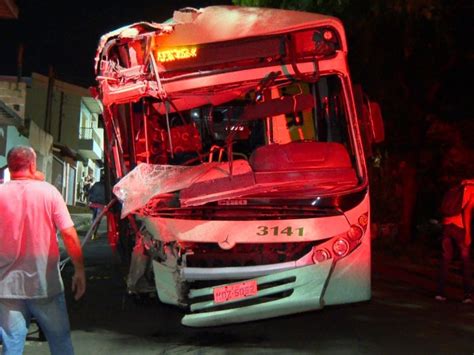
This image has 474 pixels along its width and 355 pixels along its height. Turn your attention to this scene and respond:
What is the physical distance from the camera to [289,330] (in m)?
6.93

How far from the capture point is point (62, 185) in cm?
3312

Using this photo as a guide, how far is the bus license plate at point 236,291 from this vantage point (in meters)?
5.95

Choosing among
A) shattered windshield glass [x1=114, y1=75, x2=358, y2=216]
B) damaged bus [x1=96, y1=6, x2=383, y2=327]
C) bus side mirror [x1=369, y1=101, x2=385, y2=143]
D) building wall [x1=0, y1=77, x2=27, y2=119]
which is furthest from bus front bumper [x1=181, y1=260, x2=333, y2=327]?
building wall [x1=0, y1=77, x2=27, y2=119]

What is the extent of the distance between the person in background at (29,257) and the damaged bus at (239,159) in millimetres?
1700

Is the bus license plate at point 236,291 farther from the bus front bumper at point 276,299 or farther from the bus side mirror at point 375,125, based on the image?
the bus side mirror at point 375,125

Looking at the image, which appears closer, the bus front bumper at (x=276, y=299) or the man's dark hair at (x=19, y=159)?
the man's dark hair at (x=19, y=159)

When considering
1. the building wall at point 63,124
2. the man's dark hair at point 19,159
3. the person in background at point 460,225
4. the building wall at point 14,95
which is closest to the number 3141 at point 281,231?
the man's dark hair at point 19,159

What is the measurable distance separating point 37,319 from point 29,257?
437 mm

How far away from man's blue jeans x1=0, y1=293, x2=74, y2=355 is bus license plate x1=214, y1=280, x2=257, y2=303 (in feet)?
6.13

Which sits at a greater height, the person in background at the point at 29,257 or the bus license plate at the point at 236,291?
the person in background at the point at 29,257

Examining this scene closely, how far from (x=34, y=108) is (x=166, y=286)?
30887 mm

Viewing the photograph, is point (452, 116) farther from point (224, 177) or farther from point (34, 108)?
point (34, 108)

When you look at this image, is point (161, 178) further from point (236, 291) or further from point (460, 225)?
point (460, 225)

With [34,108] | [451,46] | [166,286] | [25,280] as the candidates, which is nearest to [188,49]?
[166,286]
